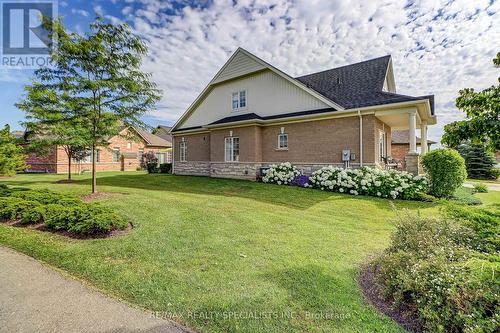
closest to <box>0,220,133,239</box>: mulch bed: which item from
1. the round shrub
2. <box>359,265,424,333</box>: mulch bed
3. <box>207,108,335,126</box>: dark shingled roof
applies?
<box>359,265,424,333</box>: mulch bed

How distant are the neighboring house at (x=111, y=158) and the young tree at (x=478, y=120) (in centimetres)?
2102

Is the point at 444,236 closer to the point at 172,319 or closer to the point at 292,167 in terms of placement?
the point at 172,319

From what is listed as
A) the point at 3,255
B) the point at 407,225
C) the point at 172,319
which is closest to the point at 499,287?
the point at 407,225

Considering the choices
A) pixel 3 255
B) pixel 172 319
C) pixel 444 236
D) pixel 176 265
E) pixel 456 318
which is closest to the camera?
pixel 456 318

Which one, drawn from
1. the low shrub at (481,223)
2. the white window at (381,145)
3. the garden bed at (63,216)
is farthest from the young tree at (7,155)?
the low shrub at (481,223)

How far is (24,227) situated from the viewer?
612 cm

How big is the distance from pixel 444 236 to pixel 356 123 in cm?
930

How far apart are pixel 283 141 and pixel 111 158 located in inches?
914

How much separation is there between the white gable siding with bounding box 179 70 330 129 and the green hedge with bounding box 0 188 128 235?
11141 millimetres

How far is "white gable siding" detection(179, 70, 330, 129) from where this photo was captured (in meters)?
13.9

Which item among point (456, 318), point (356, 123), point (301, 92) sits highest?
point (301, 92)

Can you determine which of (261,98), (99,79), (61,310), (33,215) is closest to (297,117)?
(261,98)

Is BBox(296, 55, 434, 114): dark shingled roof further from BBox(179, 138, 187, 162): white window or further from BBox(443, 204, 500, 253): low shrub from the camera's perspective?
BBox(179, 138, 187, 162): white window

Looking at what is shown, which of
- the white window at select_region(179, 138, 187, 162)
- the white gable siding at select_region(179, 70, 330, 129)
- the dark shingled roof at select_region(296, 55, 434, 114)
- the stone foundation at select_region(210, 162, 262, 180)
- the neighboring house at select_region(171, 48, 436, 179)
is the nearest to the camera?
the neighboring house at select_region(171, 48, 436, 179)
